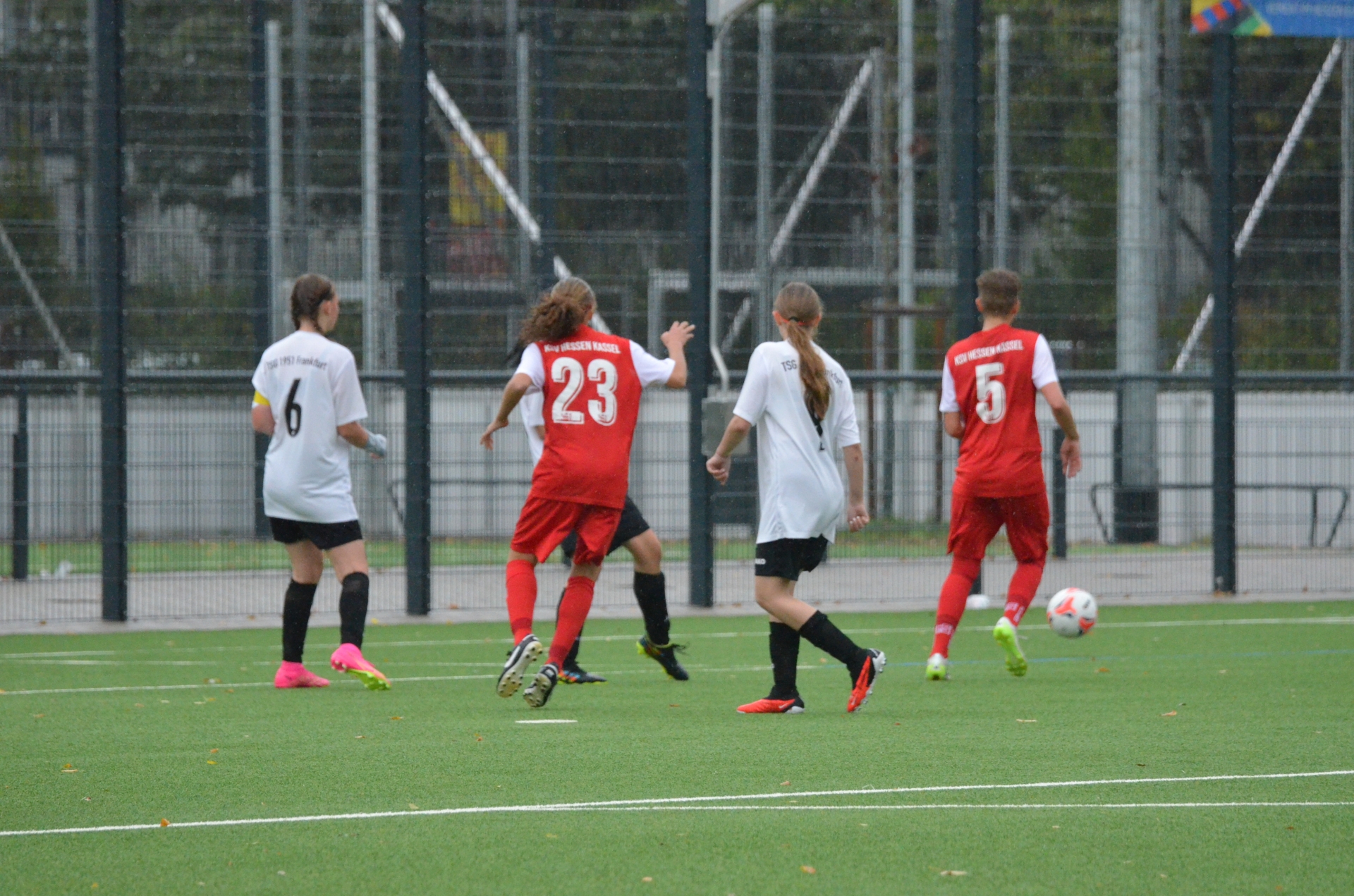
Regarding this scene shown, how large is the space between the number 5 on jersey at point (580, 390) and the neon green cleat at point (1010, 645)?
2.24 meters

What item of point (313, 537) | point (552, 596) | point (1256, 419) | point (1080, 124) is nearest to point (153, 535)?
point (552, 596)

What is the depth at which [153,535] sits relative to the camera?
12867mm

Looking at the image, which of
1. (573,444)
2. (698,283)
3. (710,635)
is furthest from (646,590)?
(698,283)

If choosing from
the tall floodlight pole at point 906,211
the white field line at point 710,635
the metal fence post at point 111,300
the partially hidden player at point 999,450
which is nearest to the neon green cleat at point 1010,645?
the partially hidden player at point 999,450

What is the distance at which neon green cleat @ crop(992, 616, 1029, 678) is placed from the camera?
8.98 m

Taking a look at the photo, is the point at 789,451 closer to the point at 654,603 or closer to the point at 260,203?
the point at 654,603

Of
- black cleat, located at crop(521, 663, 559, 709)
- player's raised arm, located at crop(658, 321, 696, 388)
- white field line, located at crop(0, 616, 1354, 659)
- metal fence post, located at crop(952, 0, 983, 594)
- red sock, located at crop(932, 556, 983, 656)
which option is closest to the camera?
black cleat, located at crop(521, 663, 559, 709)

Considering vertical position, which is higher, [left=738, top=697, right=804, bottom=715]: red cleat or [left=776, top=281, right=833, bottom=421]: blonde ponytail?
[left=776, top=281, right=833, bottom=421]: blonde ponytail

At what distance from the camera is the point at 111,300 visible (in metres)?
12.3

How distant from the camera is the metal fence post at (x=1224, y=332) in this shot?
14.2 meters

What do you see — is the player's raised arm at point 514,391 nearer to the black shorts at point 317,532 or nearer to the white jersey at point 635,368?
the white jersey at point 635,368

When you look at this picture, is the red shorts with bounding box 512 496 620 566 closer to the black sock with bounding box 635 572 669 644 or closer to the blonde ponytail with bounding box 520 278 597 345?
the blonde ponytail with bounding box 520 278 597 345

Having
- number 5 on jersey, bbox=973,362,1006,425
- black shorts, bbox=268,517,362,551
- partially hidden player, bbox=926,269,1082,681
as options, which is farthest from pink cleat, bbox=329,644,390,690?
number 5 on jersey, bbox=973,362,1006,425

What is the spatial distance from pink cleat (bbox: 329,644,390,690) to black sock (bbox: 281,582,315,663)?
32 centimetres
